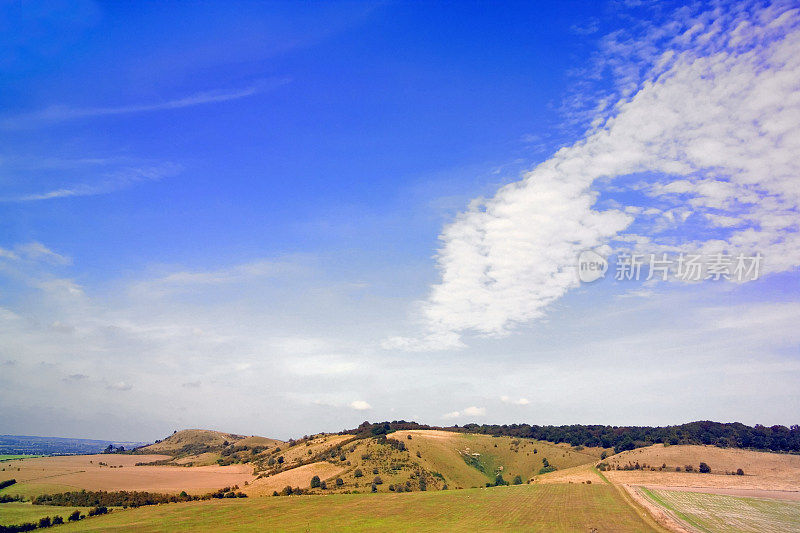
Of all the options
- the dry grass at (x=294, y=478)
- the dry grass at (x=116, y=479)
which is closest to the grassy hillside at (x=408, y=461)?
the dry grass at (x=294, y=478)

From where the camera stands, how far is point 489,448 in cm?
16162

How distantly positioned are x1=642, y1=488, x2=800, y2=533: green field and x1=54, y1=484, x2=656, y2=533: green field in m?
7.77

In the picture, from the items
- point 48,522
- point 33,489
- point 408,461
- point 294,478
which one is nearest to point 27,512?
point 48,522

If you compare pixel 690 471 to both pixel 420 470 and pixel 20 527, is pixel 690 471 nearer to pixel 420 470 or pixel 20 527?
pixel 420 470

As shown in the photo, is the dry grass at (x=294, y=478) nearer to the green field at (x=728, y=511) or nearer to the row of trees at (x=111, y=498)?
the row of trees at (x=111, y=498)

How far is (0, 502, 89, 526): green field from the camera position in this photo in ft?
220

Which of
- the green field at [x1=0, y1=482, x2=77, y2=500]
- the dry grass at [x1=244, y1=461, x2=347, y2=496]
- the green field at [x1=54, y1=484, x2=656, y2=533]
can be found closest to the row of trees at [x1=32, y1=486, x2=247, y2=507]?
the green field at [x1=0, y1=482, x2=77, y2=500]

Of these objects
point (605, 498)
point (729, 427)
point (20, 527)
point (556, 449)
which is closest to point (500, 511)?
point (605, 498)

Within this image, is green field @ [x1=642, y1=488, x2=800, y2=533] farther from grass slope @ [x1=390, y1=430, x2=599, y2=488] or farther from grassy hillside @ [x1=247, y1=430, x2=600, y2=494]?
grassy hillside @ [x1=247, y1=430, x2=600, y2=494]

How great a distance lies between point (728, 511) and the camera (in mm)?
75750

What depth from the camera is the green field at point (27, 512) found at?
67.1m

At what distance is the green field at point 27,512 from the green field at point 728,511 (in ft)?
323

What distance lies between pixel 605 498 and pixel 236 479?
9103 centimetres

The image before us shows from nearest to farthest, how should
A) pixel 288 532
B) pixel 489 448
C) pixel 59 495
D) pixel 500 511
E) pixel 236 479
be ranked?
pixel 288 532 → pixel 500 511 → pixel 59 495 → pixel 236 479 → pixel 489 448
